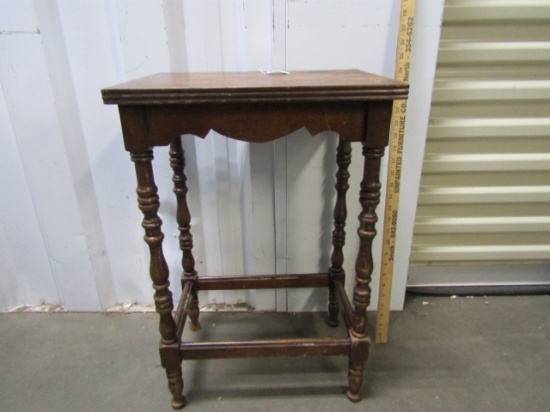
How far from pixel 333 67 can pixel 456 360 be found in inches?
40.6

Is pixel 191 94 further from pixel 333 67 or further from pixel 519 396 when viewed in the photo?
pixel 519 396

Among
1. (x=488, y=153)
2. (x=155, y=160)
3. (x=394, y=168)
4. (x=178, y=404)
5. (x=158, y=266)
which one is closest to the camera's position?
(x=158, y=266)

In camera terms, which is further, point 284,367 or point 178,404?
point 284,367

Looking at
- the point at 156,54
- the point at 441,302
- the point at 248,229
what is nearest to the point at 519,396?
the point at 441,302

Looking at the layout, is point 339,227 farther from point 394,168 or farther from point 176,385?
point 176,385

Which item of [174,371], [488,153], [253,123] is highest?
[253,123]

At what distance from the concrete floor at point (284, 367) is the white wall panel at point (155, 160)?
0.14m

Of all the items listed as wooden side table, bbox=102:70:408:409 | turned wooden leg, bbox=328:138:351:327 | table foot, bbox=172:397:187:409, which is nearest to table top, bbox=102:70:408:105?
wooden side table, bbox=102:70:408:409

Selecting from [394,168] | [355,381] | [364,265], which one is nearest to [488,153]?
[394,168]

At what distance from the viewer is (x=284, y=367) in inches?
44.7

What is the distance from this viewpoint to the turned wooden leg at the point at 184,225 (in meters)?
1.13

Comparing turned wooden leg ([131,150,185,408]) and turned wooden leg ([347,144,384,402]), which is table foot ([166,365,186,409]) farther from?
turned wooden leg ([347,144,384,402])

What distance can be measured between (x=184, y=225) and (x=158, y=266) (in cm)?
34

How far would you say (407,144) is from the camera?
1190 millimetres
